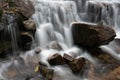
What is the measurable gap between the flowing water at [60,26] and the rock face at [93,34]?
1.65 feet

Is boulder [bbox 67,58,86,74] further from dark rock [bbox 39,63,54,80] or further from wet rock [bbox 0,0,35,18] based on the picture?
wet rock [bbox 0,0,35,18]

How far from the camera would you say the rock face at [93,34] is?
10.7 m

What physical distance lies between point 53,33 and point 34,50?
154cm

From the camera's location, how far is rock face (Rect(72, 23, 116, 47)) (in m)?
10.7

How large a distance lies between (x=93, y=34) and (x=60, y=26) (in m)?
2.15

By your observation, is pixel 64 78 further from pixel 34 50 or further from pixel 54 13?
→ pixel 54 13

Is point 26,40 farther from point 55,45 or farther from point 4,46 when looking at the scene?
point 55,45

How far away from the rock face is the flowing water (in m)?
0.50

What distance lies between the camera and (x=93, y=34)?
35.3ft

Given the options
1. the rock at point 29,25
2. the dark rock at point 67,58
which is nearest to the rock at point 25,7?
the rock at point 29,25

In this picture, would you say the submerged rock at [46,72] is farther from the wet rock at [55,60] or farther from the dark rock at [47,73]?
the wet rock at [55,60]

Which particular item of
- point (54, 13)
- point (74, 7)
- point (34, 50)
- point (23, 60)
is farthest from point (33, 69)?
point (74, 7)

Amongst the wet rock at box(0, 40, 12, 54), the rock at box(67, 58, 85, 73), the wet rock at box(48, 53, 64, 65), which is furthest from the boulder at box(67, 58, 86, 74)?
the wet rock at box(0, 40, 12, 54)

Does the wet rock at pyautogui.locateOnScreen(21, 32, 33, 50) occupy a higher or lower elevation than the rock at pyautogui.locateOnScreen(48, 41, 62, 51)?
higher
